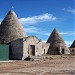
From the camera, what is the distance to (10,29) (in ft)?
123

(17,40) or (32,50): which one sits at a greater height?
(17,40)

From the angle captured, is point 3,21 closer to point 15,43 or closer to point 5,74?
point 15,43

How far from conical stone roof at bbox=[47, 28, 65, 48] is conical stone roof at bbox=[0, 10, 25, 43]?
16.6 m

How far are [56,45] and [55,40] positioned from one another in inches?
49.6

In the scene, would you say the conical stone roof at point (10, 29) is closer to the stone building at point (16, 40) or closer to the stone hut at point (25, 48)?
the stone building at point (16, 40)

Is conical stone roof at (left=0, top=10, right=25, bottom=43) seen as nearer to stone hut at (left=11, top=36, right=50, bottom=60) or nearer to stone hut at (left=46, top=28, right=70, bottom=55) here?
stone hut at (left=11, top=36, right=50, bottom=60)

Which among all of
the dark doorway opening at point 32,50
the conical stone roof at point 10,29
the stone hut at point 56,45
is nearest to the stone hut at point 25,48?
the dark doorway opening at point 32,50

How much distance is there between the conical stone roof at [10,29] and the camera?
36.7m

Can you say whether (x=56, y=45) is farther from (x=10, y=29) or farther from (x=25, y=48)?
(x=25, y=48)

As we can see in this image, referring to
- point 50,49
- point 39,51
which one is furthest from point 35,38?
point 50,49

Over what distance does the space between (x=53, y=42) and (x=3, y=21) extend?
59.3 ft

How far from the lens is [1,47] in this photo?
99.0ft

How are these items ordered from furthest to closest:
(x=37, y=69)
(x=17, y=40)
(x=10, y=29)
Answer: (x=10, y=29) → (x=17, y=40) → (x=37, y=69)

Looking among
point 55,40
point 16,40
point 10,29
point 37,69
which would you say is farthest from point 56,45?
point 37,69
